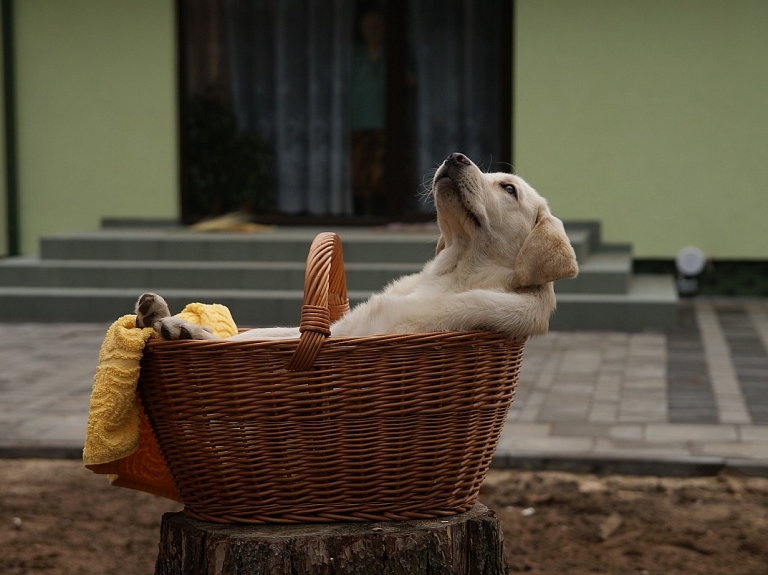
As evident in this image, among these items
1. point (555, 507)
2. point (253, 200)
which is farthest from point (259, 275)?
point (555, 507)

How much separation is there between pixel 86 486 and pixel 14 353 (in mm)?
3628

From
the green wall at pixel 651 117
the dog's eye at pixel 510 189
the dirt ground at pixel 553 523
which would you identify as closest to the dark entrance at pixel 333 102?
the green wall at pixel 651 117

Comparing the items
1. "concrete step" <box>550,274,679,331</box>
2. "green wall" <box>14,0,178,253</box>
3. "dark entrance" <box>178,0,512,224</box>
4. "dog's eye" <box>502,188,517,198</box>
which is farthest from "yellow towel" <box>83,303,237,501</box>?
"green wall" <box>14,0,178,253</box>

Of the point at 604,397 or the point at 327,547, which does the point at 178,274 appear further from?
the point at 327,547

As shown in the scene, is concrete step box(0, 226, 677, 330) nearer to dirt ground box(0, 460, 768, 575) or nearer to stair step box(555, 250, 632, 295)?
stair step box(555, 250, 632, 295)

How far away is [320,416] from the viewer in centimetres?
285

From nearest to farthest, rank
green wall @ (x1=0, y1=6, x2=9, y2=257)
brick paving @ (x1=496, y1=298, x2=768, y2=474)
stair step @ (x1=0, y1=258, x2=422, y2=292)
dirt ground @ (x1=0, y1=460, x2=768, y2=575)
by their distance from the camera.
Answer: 1. dirt ground @ (x1=0, y1=460, x2=768, y2=575)
2. brick paving @ (x1=496, y1=298, x2=768, y2=474)
3. stair step @ (x1=0, y1=258, x2=422, y2=292)
4. green wall @ (x1=0, y1=6, x2=9, y2=257)

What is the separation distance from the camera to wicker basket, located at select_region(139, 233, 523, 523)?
111 inches

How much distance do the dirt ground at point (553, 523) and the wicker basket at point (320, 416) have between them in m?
1.40

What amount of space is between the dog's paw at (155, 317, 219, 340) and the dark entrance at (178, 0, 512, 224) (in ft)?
29.8

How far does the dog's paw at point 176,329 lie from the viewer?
9.41 feet

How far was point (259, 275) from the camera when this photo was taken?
33.5ft

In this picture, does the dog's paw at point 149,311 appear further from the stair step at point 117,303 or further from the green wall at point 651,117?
the green wall at point 651,117

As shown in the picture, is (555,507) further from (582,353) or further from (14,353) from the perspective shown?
(14,353)
